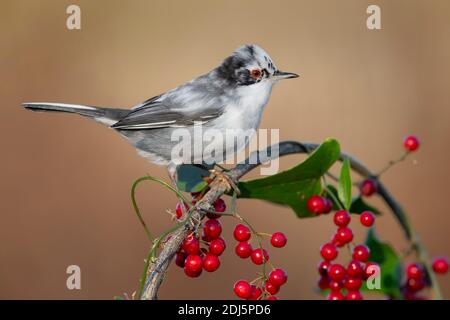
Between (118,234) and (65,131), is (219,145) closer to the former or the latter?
(118,234)

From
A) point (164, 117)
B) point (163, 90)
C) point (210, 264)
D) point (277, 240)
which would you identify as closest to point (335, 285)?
point (277, 240)

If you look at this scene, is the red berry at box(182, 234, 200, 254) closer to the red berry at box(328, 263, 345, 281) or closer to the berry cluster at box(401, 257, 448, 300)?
the red berry at box(328, 263, 345, 281)

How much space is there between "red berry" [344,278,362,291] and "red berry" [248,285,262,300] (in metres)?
0.51

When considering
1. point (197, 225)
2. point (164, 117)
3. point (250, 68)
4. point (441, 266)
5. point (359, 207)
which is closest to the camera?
point (197, 225)

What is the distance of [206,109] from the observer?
3.66 metres

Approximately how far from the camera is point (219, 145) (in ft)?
11.5

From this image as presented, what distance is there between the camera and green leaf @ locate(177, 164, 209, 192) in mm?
2945

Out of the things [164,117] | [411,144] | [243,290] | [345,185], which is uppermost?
[164,117]

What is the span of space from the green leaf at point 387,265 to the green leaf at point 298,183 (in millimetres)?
545

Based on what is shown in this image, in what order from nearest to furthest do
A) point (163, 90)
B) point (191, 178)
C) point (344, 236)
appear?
point (344, 236) → point (191, 178) → point (163, 90)

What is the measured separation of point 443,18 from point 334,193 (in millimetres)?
5230

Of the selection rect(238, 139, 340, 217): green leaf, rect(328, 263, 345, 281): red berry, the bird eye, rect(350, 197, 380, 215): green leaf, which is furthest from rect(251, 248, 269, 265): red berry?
the bird eye

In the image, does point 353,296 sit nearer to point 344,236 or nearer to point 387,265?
point 344,236

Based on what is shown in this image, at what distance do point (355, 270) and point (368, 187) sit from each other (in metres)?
0.60
